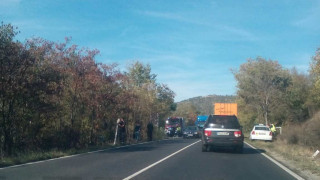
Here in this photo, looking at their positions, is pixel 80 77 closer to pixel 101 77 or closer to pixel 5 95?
pixel 101 77

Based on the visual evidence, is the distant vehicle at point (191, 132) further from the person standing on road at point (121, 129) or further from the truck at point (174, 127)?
the person standing on road at point (121, 129)

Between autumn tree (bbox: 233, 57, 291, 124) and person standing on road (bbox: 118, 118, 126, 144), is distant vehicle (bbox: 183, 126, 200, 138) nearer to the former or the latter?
autumn tree (bbox: 233, 57, 291, 124)

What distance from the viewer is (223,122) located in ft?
61.8

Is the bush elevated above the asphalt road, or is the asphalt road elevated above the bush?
Answer: the bush

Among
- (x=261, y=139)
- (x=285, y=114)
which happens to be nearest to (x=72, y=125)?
(x=261, y=139)

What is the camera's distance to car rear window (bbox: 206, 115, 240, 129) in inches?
737

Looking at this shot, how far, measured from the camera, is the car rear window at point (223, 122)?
18719 mm

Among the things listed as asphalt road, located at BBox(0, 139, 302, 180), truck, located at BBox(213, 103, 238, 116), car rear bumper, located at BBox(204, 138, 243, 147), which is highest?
truck, located at BBox(213, 103, 238, 116)

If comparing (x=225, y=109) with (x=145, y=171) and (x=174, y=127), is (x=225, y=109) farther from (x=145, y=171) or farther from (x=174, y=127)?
(x=145, y=171)

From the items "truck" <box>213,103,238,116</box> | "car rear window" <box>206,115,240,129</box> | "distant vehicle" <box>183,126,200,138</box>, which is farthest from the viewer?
"distant vehicle" <box>183,126,200,138</box>

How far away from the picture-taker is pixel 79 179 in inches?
403

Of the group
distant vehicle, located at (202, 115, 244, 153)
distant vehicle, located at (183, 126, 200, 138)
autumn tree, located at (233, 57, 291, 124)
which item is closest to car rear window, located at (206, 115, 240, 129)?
distant vehicle, located at (202, 115, 244, 153)

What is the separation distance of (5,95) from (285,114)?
42888 millimetres

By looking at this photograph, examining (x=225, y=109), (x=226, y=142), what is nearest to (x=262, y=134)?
(x=225, y=109)
